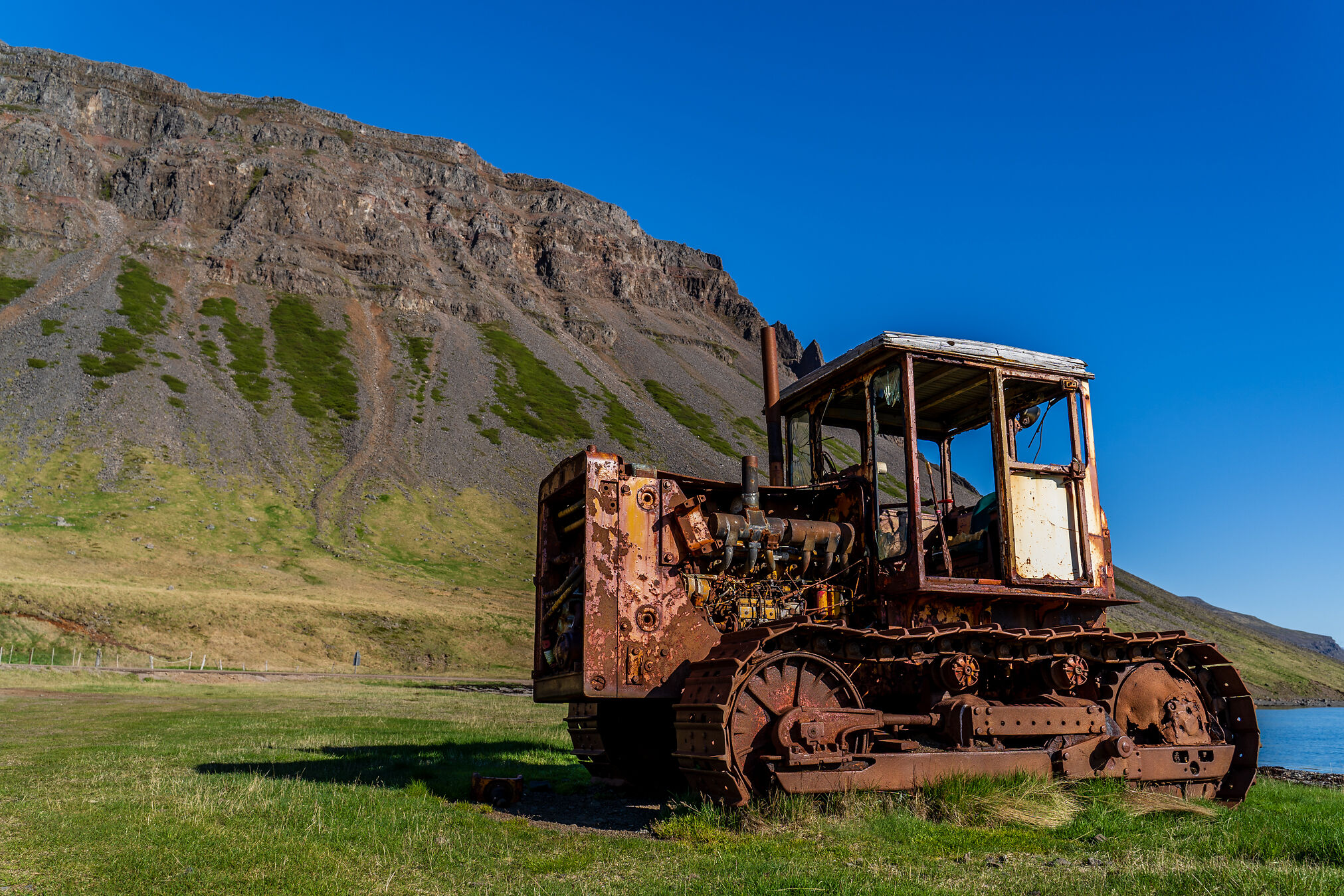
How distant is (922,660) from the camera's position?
8906mm

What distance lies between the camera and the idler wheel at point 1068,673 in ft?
30.7

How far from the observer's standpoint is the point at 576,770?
13.2 m

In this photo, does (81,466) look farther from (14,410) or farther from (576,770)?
(576,770)

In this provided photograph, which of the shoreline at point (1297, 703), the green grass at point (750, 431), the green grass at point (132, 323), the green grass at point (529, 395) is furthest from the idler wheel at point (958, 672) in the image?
the green grass at point (750, 431)

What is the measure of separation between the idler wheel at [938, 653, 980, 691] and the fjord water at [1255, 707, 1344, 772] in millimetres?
12485

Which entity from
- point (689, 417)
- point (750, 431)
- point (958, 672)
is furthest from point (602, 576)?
point (750, 431)

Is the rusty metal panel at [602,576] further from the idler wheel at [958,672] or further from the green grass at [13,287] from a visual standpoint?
the green grass at [13,287]

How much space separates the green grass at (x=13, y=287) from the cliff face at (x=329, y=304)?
442mm

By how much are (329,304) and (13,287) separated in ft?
113

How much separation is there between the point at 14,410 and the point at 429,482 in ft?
110

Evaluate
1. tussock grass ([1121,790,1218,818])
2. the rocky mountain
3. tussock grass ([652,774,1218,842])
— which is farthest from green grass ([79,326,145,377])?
tussock grass ([1121,790,1218,818])

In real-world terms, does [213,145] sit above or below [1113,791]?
above

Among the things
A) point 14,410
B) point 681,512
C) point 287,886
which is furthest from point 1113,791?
point 14,410

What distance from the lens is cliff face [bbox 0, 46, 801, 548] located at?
84375 millimetres
